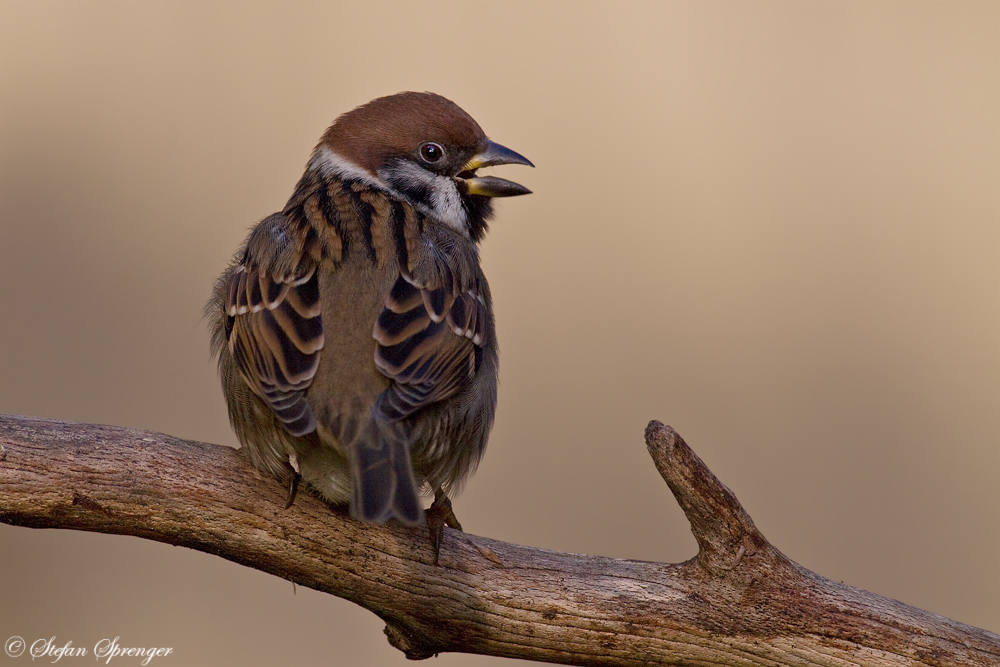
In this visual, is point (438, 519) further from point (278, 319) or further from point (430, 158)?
point (430, 158)

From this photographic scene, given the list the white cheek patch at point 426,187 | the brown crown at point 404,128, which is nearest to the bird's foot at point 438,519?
the white cheek patch at point 426,187

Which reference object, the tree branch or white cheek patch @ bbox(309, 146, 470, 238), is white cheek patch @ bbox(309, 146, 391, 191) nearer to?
white cheek patch @ bbox(309, 146, 470, 238)

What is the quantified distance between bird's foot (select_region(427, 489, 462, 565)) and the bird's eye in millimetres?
1097

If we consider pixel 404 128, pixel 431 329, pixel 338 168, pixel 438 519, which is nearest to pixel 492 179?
pixel 404 128

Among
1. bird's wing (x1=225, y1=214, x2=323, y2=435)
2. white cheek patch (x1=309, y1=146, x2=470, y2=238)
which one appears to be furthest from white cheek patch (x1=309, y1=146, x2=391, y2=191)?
bird's wing (x1=225, y1=214, x2=323, y2=435)

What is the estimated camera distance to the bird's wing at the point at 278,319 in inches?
94.8

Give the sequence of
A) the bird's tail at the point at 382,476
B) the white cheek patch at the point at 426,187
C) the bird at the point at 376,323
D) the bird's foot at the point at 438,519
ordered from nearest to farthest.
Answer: the bird's tail at the point at 382,476
the bird at the point at 376,323
the bird's foot at the point at 438,519
the white cheek patch at the point at 426,187

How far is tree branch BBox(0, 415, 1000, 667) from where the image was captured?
7.99 feet

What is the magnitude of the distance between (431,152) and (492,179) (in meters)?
0.21

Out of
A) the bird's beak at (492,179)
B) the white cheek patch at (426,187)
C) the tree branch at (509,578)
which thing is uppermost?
the bird's beak at (492,179)

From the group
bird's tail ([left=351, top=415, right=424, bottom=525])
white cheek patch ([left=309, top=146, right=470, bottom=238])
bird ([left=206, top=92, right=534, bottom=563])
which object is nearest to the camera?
bird's tail ([left=351, top=415, right=424, bottom=525])

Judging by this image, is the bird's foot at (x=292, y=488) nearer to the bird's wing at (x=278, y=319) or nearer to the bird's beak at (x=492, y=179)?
the bird's wing at (x=278, y=319)

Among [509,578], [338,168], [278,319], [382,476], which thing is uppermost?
[338,168]

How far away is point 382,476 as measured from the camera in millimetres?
2264
